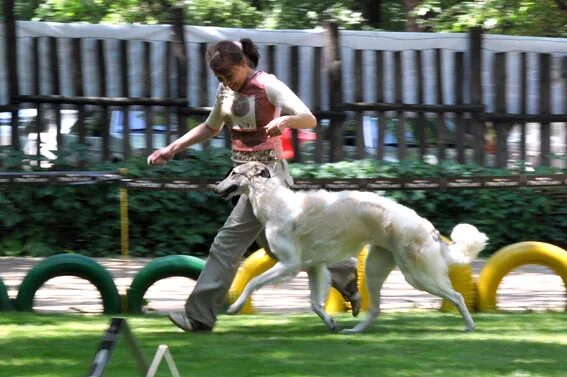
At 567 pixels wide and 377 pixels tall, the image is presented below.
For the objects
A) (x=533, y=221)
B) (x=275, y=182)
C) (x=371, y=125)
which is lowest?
(x=533, y=221)

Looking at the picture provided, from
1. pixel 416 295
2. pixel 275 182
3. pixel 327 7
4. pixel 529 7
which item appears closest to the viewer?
pixel 275 182

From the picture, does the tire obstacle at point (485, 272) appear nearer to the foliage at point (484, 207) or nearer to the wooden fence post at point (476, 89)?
the foliage at point (484, 207)

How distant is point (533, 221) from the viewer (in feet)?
47.8

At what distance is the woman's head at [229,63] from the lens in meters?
8.24

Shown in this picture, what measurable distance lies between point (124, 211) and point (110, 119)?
145 inches

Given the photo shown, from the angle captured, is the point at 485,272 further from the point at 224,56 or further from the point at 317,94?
the point at 317,94

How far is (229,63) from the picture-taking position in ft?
27.0

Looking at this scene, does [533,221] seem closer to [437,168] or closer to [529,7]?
[437,168]

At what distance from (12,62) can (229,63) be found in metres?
7.01

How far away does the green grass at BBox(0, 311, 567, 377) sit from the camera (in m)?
7.27

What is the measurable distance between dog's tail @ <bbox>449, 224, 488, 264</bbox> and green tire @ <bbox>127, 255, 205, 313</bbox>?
2020 mm

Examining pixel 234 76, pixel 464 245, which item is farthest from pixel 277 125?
pixel 464 245

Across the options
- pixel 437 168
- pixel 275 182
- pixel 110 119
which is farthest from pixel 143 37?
pixel 275 182

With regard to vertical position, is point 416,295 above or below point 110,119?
below
